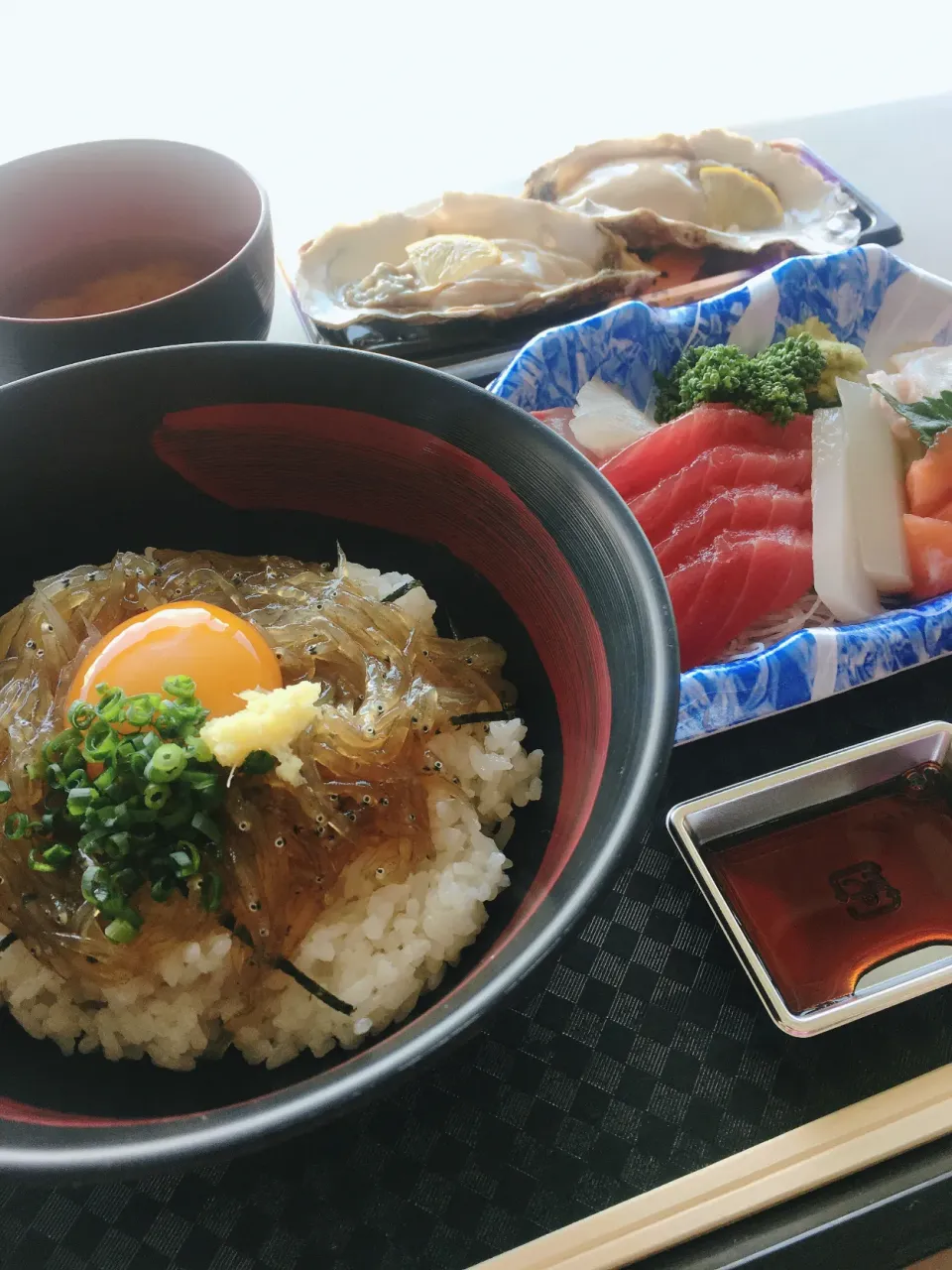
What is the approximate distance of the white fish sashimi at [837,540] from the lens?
1742 mm

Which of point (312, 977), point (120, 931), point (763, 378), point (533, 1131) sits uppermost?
point (763, 378)

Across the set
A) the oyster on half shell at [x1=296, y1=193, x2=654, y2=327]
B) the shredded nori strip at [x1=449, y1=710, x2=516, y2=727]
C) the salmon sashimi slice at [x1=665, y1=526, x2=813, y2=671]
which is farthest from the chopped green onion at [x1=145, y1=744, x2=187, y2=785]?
the oyster on half shell at [x1=296, y1=193, x2=654, y2=327]

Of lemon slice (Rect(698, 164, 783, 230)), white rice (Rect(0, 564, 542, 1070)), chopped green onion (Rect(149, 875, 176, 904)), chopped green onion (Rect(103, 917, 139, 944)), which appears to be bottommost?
white rice (Rect(0, 564, 542, 1070))

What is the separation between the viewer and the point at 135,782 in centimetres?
103

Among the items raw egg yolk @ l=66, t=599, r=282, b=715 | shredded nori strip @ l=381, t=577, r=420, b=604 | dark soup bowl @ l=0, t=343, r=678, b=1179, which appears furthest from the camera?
shredded nori strip @ l=381, t=577, r=420, b=604

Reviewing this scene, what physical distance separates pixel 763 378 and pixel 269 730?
1459 millimetres

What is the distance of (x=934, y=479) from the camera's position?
5.96 feet

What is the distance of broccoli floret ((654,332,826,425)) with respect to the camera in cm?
193

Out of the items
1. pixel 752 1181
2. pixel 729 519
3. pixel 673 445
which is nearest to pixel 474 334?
pixel 673 445

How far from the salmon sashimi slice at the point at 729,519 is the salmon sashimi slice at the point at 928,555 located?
0.67 feet

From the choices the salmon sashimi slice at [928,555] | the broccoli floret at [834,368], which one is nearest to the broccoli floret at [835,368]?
the broccoli floret at [834,368]

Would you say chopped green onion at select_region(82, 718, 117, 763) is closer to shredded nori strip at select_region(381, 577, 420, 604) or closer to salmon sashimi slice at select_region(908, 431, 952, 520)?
shredded nori strip at select_region(381, 577, 420, 604)

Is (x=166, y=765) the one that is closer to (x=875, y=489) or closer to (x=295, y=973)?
(x=295, y=973)

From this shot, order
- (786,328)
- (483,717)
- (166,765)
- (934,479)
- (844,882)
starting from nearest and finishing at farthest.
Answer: (166,765) → (483,717) → (844,882) → (934,479) → (786,328)
